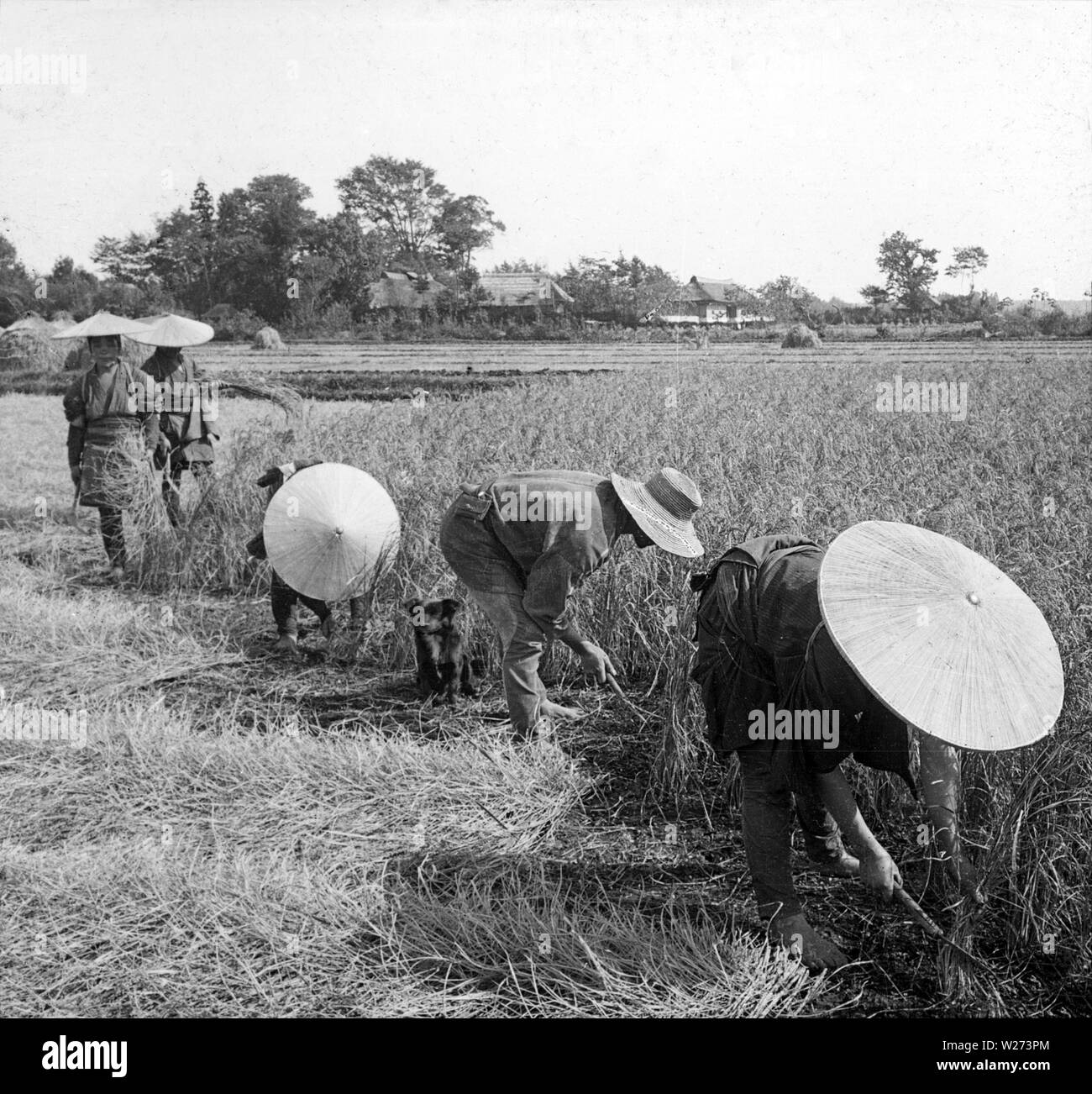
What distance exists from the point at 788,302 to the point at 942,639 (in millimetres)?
25237

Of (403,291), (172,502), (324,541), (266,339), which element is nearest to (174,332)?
(172,502)

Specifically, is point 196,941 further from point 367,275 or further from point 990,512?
point 367,275

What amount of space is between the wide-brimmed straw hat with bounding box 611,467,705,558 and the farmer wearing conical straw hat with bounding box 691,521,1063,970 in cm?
58

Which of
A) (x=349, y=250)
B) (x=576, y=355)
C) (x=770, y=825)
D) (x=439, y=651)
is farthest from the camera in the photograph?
(x=576, y=355)

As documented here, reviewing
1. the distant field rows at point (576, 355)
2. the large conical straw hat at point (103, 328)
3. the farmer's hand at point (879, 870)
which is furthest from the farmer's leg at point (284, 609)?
the distant field rows at point (576, 355)

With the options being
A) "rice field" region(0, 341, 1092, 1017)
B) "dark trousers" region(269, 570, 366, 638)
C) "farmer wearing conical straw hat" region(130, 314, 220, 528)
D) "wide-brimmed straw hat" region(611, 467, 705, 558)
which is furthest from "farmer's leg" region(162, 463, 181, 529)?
"wide-brimmed straw hat" region(611, 467, 705, 558)

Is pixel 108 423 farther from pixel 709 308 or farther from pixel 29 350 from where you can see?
pixel 709 308

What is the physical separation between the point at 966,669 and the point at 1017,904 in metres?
1.05

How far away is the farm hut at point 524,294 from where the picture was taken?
24859 millimetres

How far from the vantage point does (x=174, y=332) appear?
7.05 meters

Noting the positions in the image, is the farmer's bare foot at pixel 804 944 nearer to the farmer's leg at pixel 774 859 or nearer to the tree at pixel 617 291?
the farmer's leg at pixel 774 859

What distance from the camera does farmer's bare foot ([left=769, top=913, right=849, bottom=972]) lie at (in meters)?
2.87

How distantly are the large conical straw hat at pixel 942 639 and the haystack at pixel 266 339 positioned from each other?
2118 cm

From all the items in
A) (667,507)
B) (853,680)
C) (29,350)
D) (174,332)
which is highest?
(29,350)
